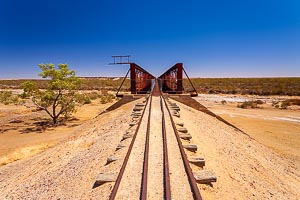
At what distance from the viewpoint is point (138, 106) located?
14281mm

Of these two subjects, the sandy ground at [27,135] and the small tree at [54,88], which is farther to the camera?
the small tree at [54,88]

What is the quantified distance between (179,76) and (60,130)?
34.7 ft

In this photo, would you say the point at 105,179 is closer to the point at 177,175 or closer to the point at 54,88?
the point at 177,175

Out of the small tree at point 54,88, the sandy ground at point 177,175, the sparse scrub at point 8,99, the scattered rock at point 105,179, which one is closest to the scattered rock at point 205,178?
the sandy ground at point 177,175

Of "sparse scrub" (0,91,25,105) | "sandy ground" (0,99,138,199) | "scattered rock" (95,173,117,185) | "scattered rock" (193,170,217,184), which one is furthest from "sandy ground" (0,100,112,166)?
"scattered rock" (193,170,217,184)

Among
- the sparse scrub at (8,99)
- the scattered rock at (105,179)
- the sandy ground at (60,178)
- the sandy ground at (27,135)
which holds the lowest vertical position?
the sandy ground at (27,135)

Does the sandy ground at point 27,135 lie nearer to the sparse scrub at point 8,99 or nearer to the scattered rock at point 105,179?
the sparse scrub at point 8,99

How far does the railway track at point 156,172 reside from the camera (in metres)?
4.38

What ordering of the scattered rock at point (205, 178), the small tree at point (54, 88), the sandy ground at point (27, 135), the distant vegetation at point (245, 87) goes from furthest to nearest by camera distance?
the distant vegetation at point (245, 87) → the small tree at point (54, 88) → the sandy ground at point (27, 135) → the scattered rock at point (205, 178)

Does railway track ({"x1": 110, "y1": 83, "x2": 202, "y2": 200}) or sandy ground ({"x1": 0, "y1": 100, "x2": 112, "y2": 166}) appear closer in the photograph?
railway track ({"x1": 110, "y1": 83, "x2": 202, "y2": 200})

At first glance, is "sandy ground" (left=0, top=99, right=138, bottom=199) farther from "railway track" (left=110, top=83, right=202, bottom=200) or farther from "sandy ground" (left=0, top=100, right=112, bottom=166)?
"sandy ground" (left=0, top=100, right=112, bottom=166)

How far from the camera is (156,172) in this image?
208 inches

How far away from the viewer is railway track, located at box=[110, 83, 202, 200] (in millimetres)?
4379

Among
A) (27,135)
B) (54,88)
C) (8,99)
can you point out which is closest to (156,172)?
(27,135)
